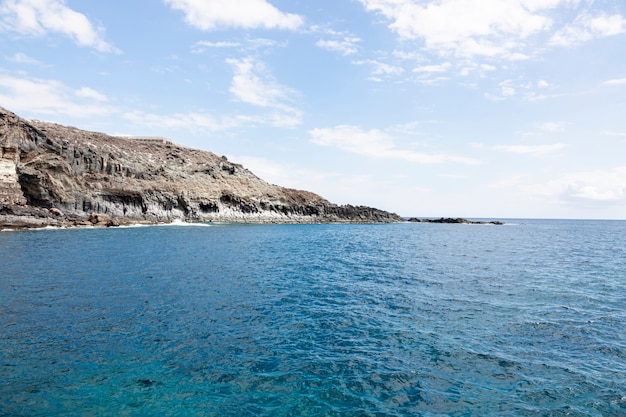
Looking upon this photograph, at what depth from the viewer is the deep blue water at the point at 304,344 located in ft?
30.6

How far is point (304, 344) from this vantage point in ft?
42.9

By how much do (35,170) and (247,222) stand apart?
51213 mm

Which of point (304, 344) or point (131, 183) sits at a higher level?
point (131, 183)

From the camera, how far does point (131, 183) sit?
84.2 metres

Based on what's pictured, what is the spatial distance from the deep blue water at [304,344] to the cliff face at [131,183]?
47970mm

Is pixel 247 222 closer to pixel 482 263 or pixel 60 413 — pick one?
pixel 482 263

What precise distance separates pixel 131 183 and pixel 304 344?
→ 8380 cm

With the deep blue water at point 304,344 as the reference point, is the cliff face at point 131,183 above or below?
above

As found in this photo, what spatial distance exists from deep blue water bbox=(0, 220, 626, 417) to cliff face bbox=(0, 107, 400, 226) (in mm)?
47970

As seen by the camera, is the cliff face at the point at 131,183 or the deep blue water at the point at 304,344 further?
the cliff face at the point at 131,183

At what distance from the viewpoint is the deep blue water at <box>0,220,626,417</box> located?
9320 mm

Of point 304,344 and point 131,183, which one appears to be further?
point 131,183

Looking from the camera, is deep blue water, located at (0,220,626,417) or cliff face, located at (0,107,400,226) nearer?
deep blue water, located at (0,220,626,417)

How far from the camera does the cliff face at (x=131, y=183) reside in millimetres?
63750
